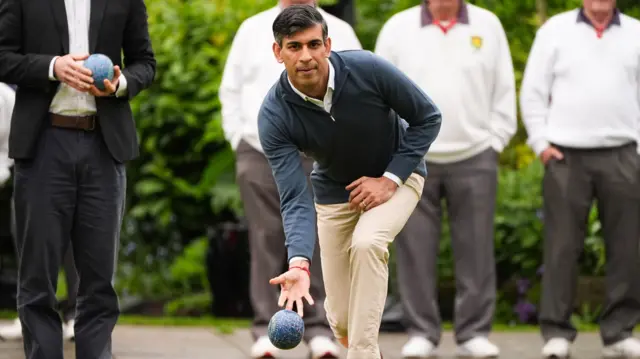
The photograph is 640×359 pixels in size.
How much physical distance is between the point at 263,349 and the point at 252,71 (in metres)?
1.69

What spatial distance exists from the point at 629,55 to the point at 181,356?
3339 mm

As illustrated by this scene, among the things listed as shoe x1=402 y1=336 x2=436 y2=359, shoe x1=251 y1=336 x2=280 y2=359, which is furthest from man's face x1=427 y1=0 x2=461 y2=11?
shoe x1=251 y1=336 x2=280 y2=359

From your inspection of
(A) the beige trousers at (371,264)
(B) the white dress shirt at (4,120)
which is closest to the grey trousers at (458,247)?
(A) the beige trousers at (371,264)

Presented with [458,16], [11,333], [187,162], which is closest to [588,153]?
[458,16]

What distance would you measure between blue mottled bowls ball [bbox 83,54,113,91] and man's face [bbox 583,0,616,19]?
3.45m

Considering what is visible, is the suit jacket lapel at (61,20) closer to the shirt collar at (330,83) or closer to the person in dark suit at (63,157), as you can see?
the person in dark suit at (63,157)

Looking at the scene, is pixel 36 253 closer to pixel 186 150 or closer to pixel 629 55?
pixel 629 55

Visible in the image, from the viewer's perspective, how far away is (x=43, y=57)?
645 centimetres

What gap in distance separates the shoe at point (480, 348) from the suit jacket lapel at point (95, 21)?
3.14 m

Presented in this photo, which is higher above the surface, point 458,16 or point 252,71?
point 458,16

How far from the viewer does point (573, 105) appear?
845 cm

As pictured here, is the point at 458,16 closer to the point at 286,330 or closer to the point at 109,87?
the point at 109,87

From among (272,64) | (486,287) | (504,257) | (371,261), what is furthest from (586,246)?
(371,261)

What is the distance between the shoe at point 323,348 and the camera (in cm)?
808
